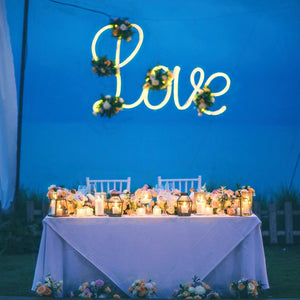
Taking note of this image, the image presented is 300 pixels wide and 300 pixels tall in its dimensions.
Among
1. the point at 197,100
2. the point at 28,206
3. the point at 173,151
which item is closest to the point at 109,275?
the point at 197,100

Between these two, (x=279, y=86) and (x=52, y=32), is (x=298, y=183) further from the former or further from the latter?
(x=52, y=32)

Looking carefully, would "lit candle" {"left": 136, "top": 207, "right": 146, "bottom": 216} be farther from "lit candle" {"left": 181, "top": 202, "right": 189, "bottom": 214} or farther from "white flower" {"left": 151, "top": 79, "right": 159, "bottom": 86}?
"white flower" {"left": 151, "top": 79, "right": 159, "bottom": 86}

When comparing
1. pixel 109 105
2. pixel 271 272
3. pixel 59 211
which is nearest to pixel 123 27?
pixel 109 105

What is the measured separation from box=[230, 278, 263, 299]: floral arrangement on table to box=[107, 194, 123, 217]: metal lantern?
1.02 metres

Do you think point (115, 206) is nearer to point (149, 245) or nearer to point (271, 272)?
point (149, 245)

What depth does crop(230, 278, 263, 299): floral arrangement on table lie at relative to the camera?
3824mm

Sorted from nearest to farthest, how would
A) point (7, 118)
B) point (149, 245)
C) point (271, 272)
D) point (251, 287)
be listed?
1. point (251, 287)
2. point (149, 245)
3. point (271, 272)
4. point (7, 118)

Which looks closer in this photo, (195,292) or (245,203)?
(195,292)

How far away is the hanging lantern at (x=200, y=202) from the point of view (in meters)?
4.12

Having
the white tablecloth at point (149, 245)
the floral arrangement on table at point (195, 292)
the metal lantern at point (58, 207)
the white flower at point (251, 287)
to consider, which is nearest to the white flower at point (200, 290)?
the floral arrangement on table at point (195, 292)

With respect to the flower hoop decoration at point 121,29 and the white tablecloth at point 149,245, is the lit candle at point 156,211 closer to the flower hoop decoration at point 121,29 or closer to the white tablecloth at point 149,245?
the white tablecloth at point 149,245

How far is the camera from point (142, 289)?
148 inches

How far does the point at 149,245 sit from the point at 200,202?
541mm

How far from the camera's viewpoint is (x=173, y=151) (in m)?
7.64
